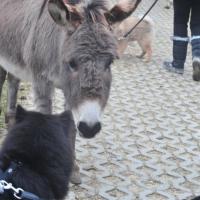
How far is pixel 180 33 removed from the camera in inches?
325

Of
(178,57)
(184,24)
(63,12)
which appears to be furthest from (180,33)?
(63,12)

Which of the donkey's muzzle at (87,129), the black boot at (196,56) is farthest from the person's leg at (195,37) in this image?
the donkey's muzzle at (87,129)

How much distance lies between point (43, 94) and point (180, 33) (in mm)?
4174

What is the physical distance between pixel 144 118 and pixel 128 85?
4.75 feet

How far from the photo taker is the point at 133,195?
466cm

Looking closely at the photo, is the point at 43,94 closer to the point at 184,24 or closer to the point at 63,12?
the point at 63,12

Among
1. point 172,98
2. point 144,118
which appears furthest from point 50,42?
point 172,98

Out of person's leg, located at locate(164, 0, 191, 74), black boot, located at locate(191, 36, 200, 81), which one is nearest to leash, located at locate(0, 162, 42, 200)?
black boot, located at locate(191, 36, 200, 81)

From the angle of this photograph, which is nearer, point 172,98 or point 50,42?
point 50,42

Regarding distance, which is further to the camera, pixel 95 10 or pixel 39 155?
pixel 95 10

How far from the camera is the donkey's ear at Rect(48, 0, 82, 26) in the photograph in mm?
4047

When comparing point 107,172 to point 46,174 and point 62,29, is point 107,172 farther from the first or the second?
point 46,174

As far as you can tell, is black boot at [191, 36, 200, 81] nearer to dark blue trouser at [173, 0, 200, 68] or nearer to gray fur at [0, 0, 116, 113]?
dark blue trouser at [173, 0, 200, 68]

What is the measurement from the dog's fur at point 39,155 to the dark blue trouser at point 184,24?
5.38 metres
